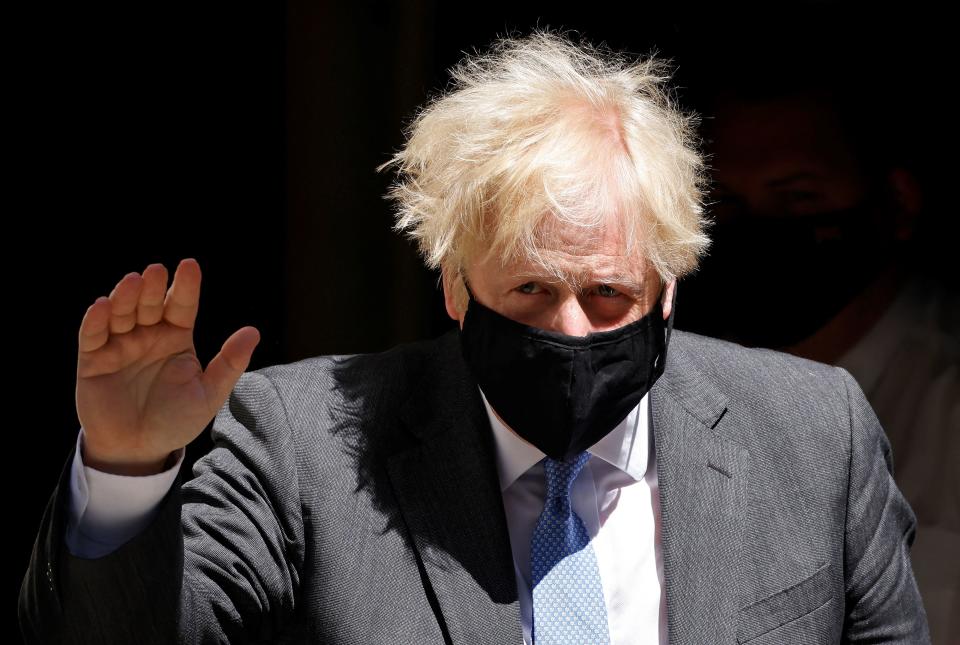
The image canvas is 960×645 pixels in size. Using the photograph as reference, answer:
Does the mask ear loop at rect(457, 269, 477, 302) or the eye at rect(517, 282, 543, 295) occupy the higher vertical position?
the eye at rect(517, 282, 543, 295)

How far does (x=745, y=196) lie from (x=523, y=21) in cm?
79

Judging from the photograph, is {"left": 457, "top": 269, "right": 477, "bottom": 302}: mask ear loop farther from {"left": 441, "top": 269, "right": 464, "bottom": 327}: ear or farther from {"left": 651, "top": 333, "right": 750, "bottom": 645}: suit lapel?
{"left": 651, "top": 333, "right": 750, "bottom": 645}: suit lapel

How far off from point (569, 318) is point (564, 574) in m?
0.45

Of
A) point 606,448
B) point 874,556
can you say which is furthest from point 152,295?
point 874,556

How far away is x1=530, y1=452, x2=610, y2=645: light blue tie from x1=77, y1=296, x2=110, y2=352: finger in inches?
33.2

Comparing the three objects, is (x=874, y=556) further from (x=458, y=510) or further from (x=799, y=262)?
(x=799, y=262)

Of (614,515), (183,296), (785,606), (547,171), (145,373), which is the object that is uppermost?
(547,171)

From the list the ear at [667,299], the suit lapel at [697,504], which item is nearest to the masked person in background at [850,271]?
the suit lapel at [697,504]

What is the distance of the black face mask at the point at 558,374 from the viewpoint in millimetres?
1953

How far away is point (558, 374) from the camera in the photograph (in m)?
1.95

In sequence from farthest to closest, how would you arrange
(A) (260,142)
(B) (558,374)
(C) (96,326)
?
(A) (260,142)
(B) (558,374)
(C) (96,326)

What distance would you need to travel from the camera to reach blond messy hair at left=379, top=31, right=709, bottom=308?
1983 millimetres

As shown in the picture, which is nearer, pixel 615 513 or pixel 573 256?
pixel 573 256

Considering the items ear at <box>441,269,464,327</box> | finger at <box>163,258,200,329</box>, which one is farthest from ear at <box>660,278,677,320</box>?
finger at <box>163,258,200,329</box>
